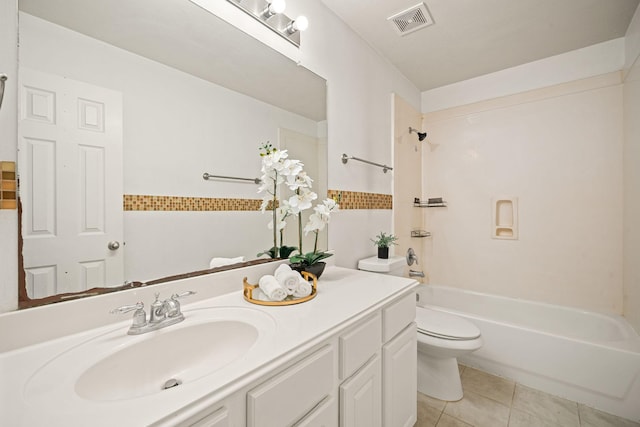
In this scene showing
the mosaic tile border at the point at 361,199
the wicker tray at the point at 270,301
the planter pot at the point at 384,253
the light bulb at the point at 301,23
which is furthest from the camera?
the planter pot at the point at 384,253

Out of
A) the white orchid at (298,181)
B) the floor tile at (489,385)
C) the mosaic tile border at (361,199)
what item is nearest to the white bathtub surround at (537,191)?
the floor tile at (489,385)

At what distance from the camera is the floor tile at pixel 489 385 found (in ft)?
5.62

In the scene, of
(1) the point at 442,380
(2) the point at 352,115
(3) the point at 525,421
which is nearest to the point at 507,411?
(3) the point at 525,421

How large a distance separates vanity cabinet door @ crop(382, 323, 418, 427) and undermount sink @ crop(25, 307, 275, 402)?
585 mm

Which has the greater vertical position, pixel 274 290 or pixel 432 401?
pixel 274 290

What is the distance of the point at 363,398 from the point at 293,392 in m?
0.42

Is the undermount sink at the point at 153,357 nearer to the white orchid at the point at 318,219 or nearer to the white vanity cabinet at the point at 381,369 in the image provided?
the white vanity cabinet at the point at 381,369

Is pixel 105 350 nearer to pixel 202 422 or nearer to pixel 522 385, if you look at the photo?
pixel 202 422

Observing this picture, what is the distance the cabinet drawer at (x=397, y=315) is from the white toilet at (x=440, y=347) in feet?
1.61

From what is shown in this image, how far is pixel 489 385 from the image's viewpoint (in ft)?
5.97

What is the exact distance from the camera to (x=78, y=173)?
0.74 metres

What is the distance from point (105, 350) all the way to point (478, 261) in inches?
107

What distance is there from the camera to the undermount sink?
568 millimetres

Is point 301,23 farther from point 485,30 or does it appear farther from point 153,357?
point 153,357
